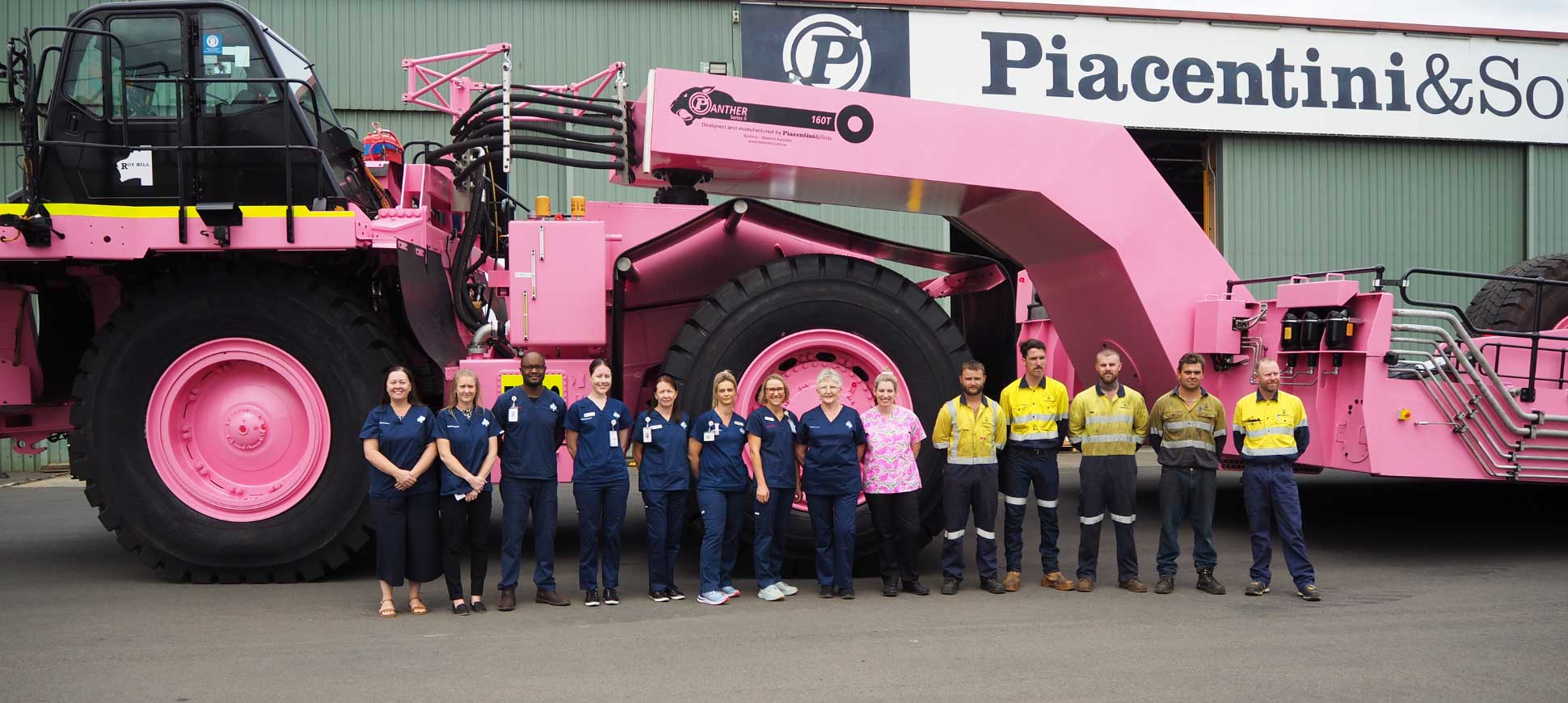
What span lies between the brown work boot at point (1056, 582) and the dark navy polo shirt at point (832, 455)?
1.28 metres

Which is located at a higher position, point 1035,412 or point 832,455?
point 1035,412

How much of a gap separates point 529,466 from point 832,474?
5.29 ft

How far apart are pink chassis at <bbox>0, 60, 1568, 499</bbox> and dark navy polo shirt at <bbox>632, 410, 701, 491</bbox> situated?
56cm

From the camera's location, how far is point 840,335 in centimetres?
621

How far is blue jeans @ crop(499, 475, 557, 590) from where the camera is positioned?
18.6ft

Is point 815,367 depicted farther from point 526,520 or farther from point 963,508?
point 526,520

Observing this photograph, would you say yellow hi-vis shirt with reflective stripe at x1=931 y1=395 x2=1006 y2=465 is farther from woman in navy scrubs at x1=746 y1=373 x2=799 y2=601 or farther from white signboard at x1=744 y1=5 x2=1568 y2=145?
white signboard at x1=744 y1=5 x2=1568 y2=145

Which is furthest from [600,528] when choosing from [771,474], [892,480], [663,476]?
[892,480]

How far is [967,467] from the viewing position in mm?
5992

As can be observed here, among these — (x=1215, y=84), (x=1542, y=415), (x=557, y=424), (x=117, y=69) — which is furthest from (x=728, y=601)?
(x=1215, y=84)

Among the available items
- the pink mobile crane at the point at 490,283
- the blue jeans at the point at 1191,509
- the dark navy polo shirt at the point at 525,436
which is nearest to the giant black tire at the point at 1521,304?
the pink mobile crane at the point at 490,283

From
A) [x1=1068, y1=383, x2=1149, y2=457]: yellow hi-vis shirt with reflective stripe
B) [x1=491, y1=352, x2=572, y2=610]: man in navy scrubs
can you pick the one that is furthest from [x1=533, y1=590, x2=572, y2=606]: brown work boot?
[x1=1068, y1=383, x2=1149, y2=457]: yellow hi-vis shirt with reflective stripe

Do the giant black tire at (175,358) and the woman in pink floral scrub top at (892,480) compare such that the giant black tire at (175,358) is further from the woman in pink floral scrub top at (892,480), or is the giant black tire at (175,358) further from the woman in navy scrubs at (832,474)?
the woman in pink floral scrub top at (892,480)

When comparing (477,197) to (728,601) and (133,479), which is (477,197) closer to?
(133,479)
